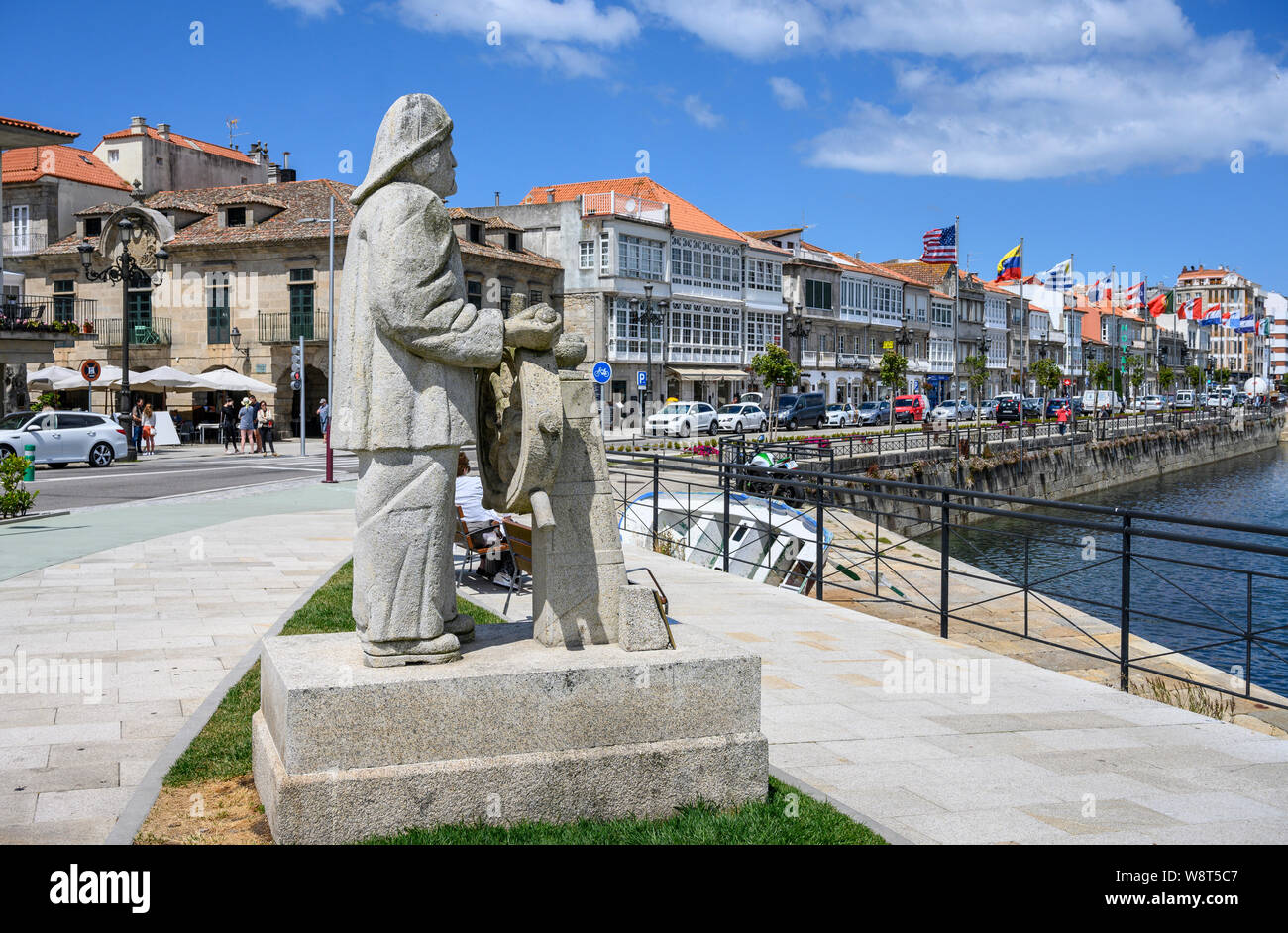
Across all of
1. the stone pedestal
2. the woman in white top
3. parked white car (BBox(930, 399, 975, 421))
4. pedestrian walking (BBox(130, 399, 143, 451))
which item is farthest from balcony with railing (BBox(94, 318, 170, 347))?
the stone pedestal

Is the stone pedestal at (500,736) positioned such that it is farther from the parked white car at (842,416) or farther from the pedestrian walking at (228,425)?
the parked white car at (842,416)

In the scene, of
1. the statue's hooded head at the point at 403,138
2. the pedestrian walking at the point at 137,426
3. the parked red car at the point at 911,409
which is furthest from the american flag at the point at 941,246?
the statue's hooded head at the point at 403,138

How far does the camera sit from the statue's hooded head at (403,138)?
4.79m

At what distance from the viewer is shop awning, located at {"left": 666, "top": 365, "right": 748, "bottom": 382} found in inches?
2334

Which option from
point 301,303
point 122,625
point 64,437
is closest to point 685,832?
point 122,625

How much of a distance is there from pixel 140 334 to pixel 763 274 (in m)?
34.8

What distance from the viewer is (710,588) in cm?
1134

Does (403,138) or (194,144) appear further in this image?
(194,144)

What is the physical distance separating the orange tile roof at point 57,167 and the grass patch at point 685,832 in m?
53.6

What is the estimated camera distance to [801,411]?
176ft

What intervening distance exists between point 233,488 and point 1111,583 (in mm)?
17379

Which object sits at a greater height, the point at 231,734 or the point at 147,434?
the point at 147,434

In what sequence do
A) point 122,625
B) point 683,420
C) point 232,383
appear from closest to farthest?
point 122,625 → point 232,383 → point 683,420

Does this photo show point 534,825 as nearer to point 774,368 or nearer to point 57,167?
point 774,368
